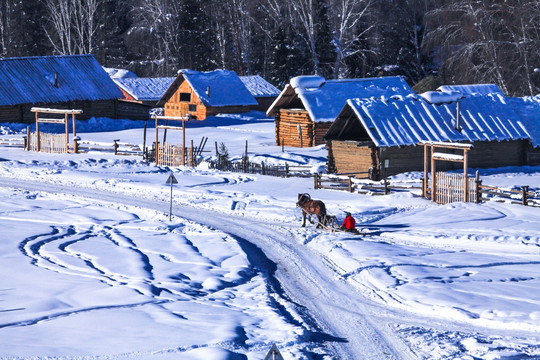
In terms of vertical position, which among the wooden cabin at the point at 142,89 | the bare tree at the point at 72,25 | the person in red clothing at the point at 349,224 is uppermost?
the bare tree at the point at 72,25

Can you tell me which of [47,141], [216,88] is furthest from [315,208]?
[216,88]

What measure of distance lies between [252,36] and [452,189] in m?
61.2

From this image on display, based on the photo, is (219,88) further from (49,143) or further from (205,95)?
(49,143)

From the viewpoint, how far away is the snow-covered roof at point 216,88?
213ft

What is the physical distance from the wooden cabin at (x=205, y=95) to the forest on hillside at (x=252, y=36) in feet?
26.9

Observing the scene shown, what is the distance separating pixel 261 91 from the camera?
71812mm

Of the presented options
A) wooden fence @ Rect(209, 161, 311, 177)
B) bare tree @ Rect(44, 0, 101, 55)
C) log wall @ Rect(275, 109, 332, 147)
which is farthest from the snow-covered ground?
bare tree @ Rect(44, 0, 101, 55)

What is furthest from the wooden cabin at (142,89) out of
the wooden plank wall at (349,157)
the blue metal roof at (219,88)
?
the wooden plank wall at (349,157)

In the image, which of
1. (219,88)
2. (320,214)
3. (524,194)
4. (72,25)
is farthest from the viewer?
(72,25)

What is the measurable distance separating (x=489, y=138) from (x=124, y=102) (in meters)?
32.6

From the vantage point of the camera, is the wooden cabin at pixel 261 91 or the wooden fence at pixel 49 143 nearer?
the wooden fence at pixel 49 143

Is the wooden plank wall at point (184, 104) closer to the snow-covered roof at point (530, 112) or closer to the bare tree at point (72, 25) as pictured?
the bare tree at point (72, 25)

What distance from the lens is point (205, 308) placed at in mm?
17078

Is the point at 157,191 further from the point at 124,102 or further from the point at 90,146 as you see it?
the point at 124,102
